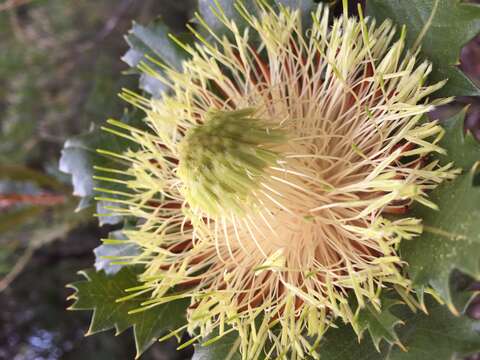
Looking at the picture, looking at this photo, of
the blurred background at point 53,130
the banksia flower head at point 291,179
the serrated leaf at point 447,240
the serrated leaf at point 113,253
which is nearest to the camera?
the serrated leaf at point 447,240

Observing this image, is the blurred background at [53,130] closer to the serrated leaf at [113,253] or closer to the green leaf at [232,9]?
the serrated leaf at [113,253]

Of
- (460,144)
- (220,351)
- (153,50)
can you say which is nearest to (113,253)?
(220,351)

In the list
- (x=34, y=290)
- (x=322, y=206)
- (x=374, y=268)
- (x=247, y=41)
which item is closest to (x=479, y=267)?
(x=374, y=268)

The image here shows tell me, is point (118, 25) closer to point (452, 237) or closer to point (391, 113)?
point (391, 113)

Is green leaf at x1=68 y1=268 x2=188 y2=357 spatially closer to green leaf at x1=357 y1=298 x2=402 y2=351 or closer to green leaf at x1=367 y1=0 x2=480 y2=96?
green leaf at x1=357 y1=298 x2=402 y2=351

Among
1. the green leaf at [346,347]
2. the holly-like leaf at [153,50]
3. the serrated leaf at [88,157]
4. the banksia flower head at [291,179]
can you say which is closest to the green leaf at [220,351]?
the banksia flower head at [291,179]

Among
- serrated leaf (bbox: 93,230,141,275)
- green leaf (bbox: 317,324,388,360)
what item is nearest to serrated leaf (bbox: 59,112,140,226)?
serrated leaf (bbox: 93,230,141,275)
